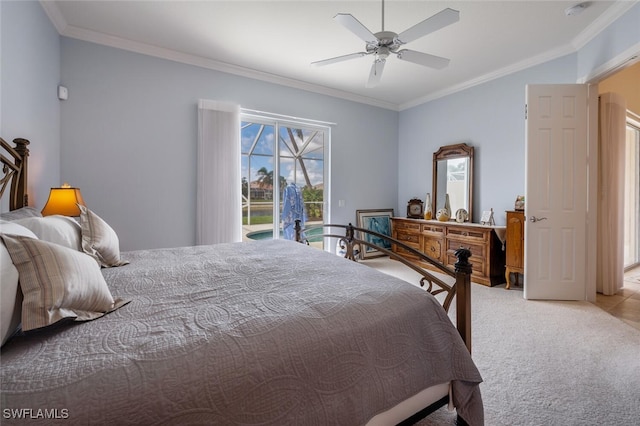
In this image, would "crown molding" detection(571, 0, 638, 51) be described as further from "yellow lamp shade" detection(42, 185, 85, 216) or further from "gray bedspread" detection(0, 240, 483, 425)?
"yellow lamp shade" detection(42, 185, 85, 216)

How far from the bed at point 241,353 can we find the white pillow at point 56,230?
0.02 meters

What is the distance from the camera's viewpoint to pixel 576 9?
2629 millimetres

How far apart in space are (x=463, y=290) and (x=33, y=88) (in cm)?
350

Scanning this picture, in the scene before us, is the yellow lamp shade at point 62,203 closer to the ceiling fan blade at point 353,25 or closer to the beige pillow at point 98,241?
the beige pillow at point 98,241

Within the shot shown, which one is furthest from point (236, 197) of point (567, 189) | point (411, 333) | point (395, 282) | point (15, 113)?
point (567, 189)

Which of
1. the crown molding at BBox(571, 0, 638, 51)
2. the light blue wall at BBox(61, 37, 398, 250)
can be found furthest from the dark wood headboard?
the crown molding at BBox(571, 0, 638, 51)

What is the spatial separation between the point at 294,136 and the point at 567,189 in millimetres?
3619

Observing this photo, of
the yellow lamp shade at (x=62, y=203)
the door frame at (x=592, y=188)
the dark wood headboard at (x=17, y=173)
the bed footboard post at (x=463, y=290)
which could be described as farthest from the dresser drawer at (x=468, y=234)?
the dark wood headboard at (x=17, y=173)

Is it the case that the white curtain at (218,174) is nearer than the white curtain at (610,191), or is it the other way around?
the white curtain at (610,191)

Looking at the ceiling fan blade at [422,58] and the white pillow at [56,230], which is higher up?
the ceiling fan blade at [422,58]

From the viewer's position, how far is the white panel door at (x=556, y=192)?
3.17 m

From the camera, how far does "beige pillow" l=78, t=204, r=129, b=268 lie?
164 centimetres

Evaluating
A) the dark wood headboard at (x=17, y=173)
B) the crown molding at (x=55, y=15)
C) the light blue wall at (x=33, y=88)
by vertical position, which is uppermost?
the crown molding at (x=55, y=15)

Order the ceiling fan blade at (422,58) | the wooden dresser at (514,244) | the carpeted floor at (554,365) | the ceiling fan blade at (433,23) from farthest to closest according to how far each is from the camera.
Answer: the wooden dresser at (514,244) → the ceiling fan blade at (422,58) → the ceiling fan blade at (433,23) → the carpeted floor at (554,365)
